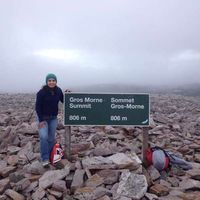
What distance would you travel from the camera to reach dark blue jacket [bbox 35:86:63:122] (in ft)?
29.9

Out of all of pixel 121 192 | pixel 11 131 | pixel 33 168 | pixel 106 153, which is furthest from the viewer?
pixel 11 131

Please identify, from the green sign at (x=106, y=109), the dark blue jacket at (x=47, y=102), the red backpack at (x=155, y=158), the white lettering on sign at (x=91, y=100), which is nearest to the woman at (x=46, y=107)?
the dark blue jacket at (x=47, y=102)

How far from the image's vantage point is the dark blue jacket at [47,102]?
9125 millimetres

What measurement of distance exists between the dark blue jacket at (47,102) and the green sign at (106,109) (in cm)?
25

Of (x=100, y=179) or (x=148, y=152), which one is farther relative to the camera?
(x=148, y=152)

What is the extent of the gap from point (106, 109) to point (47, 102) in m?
1.38

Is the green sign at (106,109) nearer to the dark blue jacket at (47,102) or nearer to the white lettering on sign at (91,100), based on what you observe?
the white lettering on sign at (91,100)

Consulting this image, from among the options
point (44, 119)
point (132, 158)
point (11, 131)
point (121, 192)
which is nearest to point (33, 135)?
point (11, 131)

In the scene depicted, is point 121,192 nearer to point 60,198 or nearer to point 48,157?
point 60,198

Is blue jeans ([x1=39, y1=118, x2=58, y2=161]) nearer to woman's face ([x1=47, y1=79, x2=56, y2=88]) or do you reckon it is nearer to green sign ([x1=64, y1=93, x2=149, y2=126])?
green sign ([x1=64, y1=93, x2=149, y2=126])

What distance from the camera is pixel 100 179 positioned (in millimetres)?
8242

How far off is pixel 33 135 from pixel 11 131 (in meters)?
0.69

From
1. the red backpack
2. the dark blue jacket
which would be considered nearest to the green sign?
the dark blue jacket

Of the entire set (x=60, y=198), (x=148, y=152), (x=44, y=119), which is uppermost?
(x=44, y=119)
